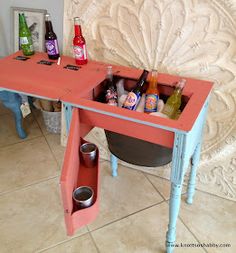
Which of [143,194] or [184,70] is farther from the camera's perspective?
[143,194]

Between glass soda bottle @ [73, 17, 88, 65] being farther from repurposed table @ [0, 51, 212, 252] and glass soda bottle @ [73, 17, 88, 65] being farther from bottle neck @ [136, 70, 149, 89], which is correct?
bottle neck @ [136, 70, 149, 89]

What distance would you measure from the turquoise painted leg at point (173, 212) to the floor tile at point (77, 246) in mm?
350

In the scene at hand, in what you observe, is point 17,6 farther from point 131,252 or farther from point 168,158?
point 131,252

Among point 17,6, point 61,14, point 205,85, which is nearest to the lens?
point 205,85

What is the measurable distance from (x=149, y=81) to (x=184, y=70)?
233mm

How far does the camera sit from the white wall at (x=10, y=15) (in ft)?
5.57

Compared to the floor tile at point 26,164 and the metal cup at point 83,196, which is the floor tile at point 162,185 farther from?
the metal cup at point 83,196

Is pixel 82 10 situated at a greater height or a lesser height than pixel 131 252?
greater

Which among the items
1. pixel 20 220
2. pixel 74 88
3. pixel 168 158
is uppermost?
pixel 74 88

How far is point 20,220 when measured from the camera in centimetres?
145

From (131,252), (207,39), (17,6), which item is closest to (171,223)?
(131,252)

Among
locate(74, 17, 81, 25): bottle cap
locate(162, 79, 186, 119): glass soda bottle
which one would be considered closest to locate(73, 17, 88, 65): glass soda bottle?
locate(74, 17, 81, 25): bottle cap

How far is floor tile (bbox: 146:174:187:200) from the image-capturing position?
159cm

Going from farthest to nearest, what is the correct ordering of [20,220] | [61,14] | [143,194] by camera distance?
[61,14]
[143,194]
[20,220]
